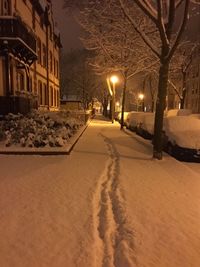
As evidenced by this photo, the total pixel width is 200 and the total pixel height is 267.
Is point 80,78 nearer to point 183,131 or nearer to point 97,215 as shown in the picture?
point 183,131

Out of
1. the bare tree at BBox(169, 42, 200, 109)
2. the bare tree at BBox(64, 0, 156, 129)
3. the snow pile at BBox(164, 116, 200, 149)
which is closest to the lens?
the snow pile at BBox(164, 116, 200, 149)

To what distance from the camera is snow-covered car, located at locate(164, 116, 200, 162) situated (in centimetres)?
1005

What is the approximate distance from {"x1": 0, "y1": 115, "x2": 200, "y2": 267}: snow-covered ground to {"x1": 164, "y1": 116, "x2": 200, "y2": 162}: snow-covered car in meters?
1.97

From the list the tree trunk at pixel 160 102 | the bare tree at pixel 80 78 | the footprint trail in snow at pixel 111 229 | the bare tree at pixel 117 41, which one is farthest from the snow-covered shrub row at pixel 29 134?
the bare tree at pixel 80 78

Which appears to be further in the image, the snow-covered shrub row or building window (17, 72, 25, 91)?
building window (17, 72, 25, 91)

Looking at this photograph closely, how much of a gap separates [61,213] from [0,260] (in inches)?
59.3

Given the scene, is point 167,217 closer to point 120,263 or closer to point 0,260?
point 120,263

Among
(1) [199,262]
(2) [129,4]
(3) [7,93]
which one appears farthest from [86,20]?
(1) [199,262]

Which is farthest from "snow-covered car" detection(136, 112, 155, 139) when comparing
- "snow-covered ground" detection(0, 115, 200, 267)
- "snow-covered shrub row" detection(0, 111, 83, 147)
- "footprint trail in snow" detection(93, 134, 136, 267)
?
"footprint trail in snow" detection(93, 134, 136, 267)

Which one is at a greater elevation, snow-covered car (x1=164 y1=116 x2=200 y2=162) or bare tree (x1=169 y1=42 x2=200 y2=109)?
bare tree (x1=169 y1=42 x2=200 y2=109)

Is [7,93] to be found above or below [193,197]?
above

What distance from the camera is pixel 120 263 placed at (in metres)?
3.34

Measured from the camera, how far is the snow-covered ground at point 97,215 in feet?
11.5

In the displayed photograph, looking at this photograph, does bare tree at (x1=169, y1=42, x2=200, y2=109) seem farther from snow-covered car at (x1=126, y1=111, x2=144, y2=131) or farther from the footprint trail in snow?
the footprint trail in snow
